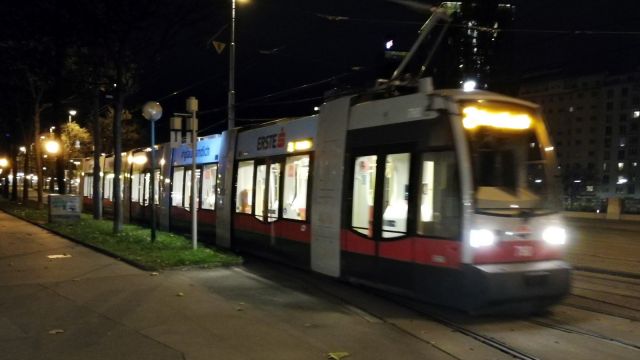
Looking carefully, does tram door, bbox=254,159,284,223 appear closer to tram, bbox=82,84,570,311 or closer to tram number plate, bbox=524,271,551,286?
tram, bbox=82,84,570,311

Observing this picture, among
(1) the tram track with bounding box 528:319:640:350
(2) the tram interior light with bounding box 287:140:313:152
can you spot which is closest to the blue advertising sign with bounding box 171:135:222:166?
(2) the tram interior light with bounding box 287:140:313:152

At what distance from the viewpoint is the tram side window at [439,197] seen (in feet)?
26.8

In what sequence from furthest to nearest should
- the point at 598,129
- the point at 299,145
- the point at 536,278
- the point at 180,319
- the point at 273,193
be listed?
the point at 598,129 < the point at 273,193 < the point at 299,145 < the point at 536,278 < the point at 180,319

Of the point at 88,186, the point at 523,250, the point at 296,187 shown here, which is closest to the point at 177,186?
the point at 296,187

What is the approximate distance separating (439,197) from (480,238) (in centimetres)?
78

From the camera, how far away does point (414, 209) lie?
8711 mm

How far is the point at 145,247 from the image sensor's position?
14.9m

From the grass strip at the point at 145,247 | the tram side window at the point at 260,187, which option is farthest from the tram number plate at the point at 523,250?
the tram side window at the point at 260,187

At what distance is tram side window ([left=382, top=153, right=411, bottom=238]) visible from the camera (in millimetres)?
9016

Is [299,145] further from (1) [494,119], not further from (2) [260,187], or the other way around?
(1) [494,119]

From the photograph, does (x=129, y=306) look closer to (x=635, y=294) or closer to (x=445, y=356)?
(x=445, y=356)

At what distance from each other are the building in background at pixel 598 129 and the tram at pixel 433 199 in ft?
373

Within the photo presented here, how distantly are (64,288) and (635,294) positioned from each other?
9.14 meters

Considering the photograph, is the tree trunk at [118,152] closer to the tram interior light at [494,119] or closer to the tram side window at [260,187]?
the tram side window at [260,187]
